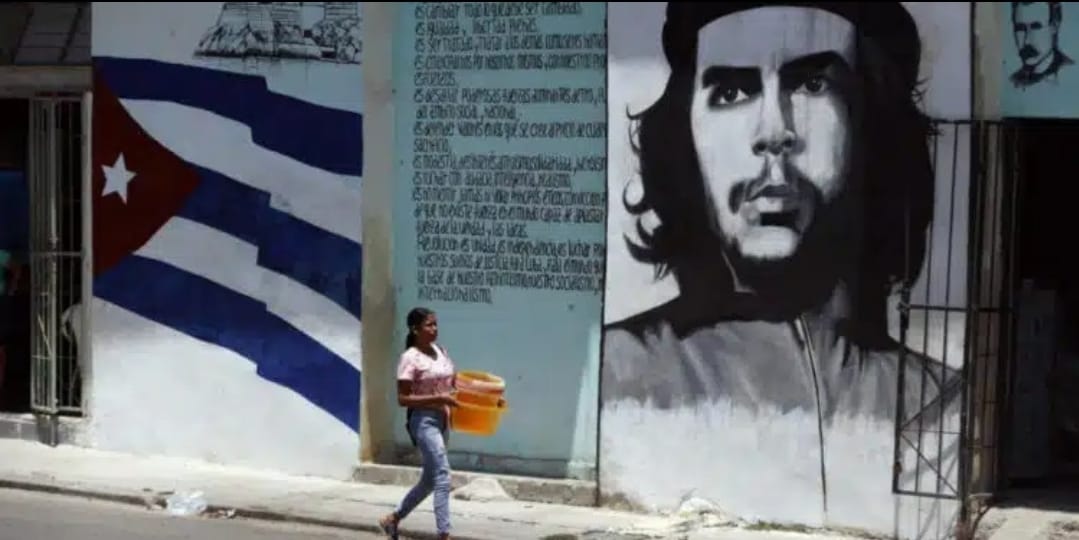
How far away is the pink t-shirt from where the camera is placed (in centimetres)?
979

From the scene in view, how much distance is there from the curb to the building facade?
4.16 ft

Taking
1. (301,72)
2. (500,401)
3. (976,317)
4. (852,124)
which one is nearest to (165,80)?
(301,72)

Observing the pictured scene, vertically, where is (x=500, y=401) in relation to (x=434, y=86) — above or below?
below

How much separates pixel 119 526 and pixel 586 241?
12.7ft

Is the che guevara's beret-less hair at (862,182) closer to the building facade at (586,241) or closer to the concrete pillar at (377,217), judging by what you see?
the building facade at (586,241)

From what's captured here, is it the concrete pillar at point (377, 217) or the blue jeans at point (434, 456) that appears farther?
the concrete pillar at point (377, 217)

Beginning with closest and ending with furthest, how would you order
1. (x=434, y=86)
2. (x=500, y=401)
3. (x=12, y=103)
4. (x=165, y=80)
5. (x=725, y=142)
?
(x=500, y=401)
(x=725, y=142)
(x=434, y=86)
(x=165, y=80)
(x=12, y=103)

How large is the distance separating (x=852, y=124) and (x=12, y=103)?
8.18m

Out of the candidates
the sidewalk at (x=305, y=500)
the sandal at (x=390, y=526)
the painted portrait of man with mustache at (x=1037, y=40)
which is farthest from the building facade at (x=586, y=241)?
the sandal at (x=390, y=526)

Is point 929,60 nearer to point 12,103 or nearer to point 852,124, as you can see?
point 852,124

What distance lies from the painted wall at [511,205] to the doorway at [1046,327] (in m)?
3.04

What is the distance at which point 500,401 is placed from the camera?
34.4 ft

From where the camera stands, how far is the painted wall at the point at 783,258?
10.7 m

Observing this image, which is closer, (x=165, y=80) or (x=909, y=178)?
(x=909, y=178)
